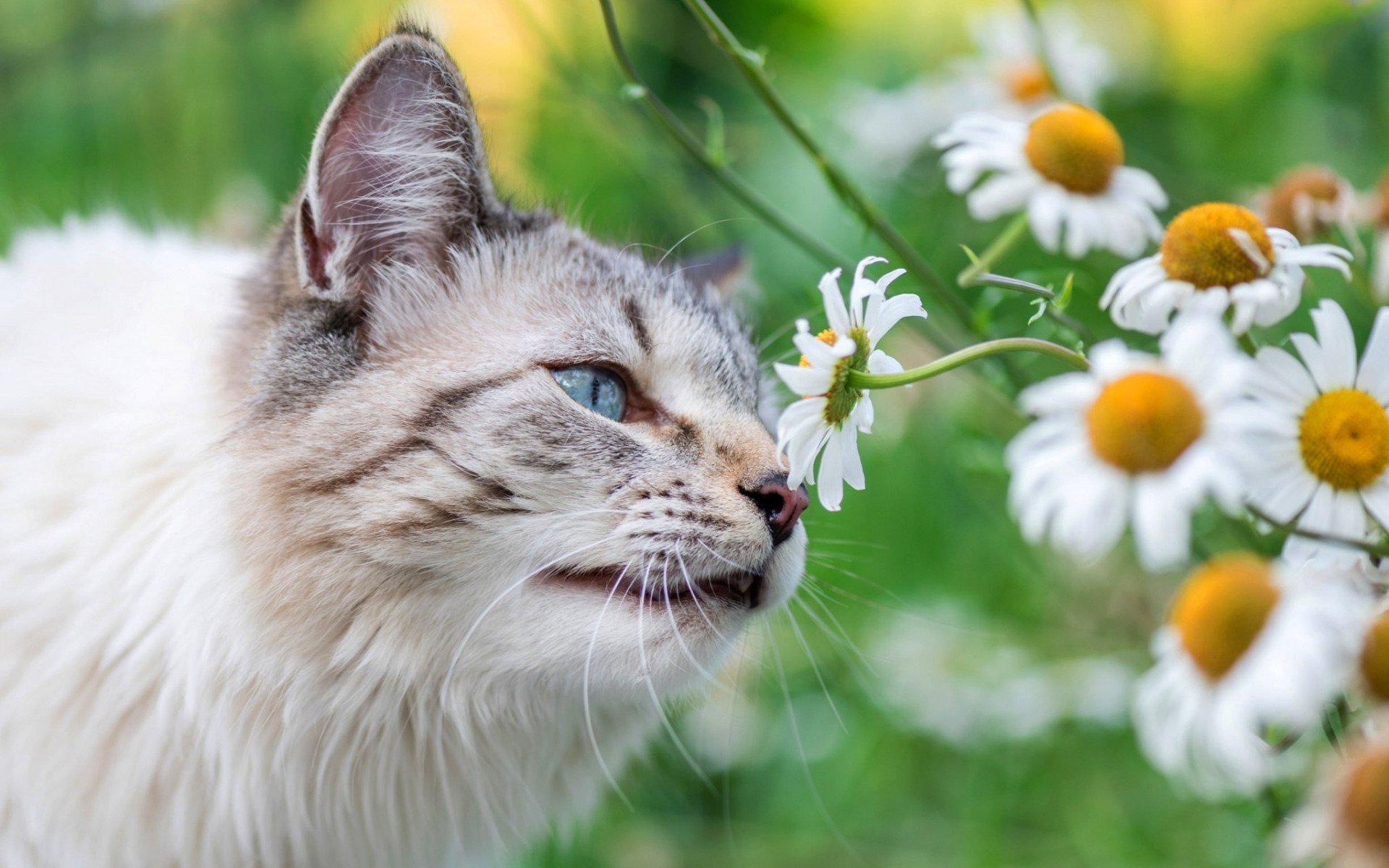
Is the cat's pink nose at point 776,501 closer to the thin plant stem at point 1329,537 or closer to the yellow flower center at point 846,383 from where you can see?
the yellow flower center at point 846,383

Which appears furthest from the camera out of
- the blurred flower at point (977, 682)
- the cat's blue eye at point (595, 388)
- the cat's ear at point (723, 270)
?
the blurred flower at point (977, 682)

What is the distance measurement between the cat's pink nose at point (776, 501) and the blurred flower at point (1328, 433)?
381mm

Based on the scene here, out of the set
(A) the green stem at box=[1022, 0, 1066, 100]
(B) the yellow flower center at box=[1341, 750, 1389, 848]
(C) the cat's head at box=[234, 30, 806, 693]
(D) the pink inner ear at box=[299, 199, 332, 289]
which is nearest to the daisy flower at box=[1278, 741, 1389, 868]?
(B) the yellow flower center at box=[1341, 750, 1389, 848]

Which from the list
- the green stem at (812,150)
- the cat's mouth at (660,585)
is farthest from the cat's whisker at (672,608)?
the green stem at (812,150)

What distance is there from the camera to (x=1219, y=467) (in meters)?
0.49

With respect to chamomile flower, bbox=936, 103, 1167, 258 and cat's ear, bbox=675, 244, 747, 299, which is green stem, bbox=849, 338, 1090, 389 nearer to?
chamomile flower, bbox=936, 103, 1167, 258

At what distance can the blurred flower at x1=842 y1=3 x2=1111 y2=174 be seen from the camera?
1336 millimetres

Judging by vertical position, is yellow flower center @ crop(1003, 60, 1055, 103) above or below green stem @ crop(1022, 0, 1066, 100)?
above

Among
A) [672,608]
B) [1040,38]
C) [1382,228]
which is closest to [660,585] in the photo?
[672,608]

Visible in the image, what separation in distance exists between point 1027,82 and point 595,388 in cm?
74

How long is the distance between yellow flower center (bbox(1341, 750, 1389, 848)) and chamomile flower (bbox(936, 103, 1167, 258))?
0.55 m

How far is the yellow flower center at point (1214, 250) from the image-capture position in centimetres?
69

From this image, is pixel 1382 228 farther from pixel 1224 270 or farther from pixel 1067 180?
pixel 1224 270

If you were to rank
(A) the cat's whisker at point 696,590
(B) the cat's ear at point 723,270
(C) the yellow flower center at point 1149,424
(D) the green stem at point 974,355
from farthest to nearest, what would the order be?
(B) the cat's ear at point 723,270 < (A) the cat's whisker at point 696,590 < (D) the green stem at point 974,355 < (C) the yellow flower center at point 1149,424
